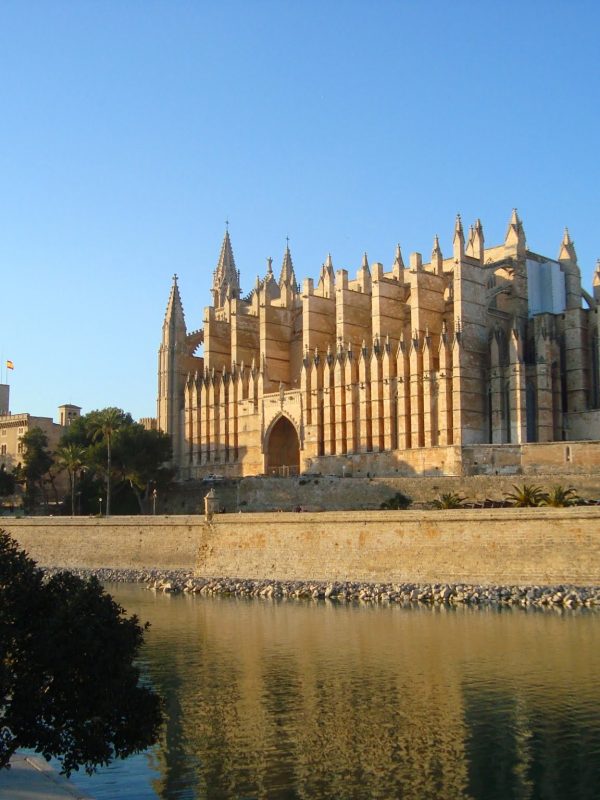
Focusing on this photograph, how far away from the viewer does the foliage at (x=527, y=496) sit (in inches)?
1267

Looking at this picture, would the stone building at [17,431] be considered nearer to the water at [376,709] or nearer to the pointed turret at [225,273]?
the pointed turret at [225,273]

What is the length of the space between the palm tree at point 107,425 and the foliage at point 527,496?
812 inches

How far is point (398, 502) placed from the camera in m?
37.8

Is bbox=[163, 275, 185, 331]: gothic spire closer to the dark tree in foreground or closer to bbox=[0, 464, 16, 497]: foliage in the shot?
bbox=[0, 464, 16, 497]: foliage

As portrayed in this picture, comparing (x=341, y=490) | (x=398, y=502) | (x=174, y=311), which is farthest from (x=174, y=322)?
(x=398, y=502)

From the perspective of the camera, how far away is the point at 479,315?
4412 centimetres

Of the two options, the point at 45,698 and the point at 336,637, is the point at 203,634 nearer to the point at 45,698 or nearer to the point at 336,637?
the point at 336,637

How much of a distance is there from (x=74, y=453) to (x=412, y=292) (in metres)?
18.7

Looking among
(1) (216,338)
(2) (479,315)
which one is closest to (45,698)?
(2) (479,315)

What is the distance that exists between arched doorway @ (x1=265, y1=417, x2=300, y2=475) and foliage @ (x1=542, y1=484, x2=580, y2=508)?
61.3ft

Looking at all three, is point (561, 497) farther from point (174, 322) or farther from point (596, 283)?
point (174, 322)

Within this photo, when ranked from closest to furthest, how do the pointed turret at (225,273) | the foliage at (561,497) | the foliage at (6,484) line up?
1. the foliage at (561,497)
2. the foliage at (6,484)
3. the pointed turret at (225,273)

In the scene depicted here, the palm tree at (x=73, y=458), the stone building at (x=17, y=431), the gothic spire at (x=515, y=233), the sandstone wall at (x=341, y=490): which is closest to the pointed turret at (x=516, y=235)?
the gothic spire at (x=515, y=233)

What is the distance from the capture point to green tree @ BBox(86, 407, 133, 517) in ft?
159
